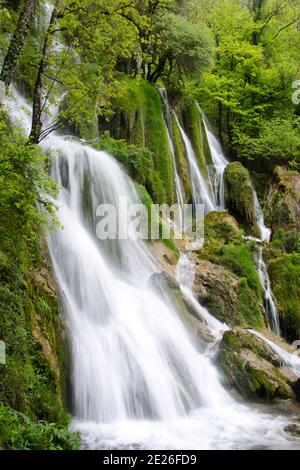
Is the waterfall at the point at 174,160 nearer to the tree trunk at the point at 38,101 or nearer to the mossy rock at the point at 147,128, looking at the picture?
the mossy rock at the point at 147,128

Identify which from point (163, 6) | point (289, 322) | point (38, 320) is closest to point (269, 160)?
point (163, 6)

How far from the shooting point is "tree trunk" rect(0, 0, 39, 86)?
7102 millimetres

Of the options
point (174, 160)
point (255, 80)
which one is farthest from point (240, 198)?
point (255, 80)

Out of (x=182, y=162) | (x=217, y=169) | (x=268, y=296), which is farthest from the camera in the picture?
(x=217, y=169)

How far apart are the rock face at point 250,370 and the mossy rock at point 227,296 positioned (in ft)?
6.35

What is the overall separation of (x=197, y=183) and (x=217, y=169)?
2520 mm

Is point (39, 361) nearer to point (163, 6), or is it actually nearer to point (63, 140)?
point (63, 140)

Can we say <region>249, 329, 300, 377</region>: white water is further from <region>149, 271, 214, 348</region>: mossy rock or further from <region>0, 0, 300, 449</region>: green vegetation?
<region>149, 271, 214, 348</region>: mossy rock

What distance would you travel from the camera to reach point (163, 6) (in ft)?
51.0

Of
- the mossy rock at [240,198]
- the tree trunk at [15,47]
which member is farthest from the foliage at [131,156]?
the mossy rock at [240,198]

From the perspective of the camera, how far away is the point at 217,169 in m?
20.7

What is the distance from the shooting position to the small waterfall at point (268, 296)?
13023 mm

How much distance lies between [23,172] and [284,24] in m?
27.4

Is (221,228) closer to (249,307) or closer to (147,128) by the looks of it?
(249,307)
